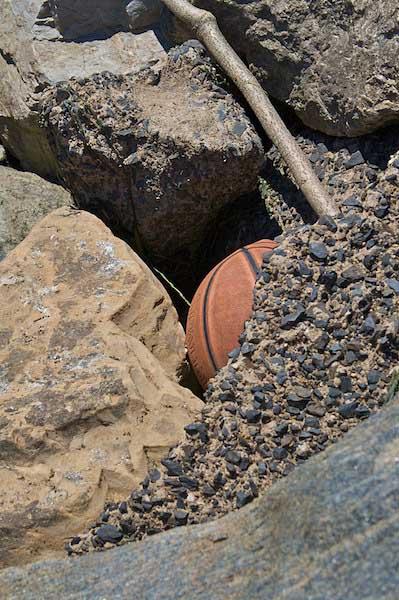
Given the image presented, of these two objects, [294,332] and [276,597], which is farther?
[294,332]

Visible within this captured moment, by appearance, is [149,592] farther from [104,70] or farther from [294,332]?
[104,70]

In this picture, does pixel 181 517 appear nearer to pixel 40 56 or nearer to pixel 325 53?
pixel 325 53

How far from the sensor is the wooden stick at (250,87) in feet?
14.5

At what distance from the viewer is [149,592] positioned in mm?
2572

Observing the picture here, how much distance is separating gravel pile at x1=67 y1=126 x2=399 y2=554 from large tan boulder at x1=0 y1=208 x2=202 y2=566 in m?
0.15

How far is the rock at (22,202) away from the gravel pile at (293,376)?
200 centimetres

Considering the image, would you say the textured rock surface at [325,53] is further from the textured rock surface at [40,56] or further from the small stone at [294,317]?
the small stone at [294,317]

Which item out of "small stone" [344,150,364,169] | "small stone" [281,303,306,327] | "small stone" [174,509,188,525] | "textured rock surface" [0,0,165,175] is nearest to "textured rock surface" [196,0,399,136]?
"small stone" [344,150,364,169]

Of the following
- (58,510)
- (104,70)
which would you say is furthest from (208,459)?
(104,70)

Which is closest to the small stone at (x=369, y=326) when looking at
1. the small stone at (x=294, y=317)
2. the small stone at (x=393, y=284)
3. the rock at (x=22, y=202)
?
the small stone at (x=393, y=284)

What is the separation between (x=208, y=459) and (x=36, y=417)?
762 millimetres

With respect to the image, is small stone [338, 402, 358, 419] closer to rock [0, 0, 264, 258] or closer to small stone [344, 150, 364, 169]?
small stone [344, 150, 364, 169]

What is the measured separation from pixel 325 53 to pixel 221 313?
5.03 ft

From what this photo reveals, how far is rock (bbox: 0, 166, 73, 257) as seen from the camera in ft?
16.6
